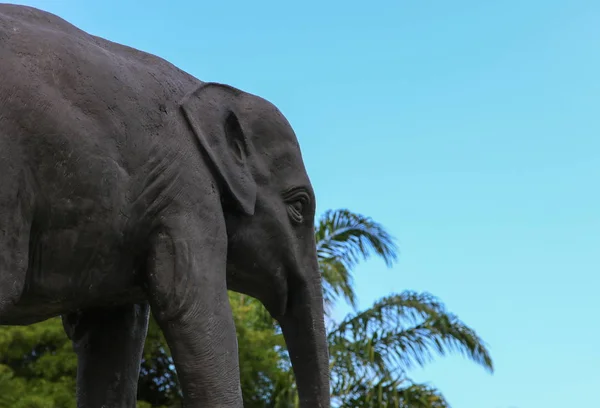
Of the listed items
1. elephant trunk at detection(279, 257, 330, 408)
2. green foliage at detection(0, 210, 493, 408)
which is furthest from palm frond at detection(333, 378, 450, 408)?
elephant trunk at detection(279, 257, 330, 408)

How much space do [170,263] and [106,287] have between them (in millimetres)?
266

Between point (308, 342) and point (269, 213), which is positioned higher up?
point (269, 213)

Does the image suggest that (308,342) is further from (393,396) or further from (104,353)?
(393,396)

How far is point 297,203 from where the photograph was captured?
437 cm

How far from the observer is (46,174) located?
3471 mm

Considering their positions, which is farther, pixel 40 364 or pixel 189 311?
pixel 40 364

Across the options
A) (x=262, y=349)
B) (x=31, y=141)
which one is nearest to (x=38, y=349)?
(x=262, y=349)

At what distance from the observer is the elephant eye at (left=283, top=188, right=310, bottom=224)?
14.2 feet

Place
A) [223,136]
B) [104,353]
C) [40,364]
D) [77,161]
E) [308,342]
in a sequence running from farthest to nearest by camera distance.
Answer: [40,364]
[308,342]
[104,353]
[223,136]
[77,161]

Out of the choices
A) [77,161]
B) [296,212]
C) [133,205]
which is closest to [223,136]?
[296,212]

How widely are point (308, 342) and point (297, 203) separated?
63 centimetres

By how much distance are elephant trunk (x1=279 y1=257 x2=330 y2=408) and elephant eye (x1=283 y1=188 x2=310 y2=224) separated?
10.4 inches

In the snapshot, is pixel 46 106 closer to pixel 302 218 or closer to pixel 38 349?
pixel 302 218

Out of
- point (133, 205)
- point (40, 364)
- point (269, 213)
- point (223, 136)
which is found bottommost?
point (133, 205)
